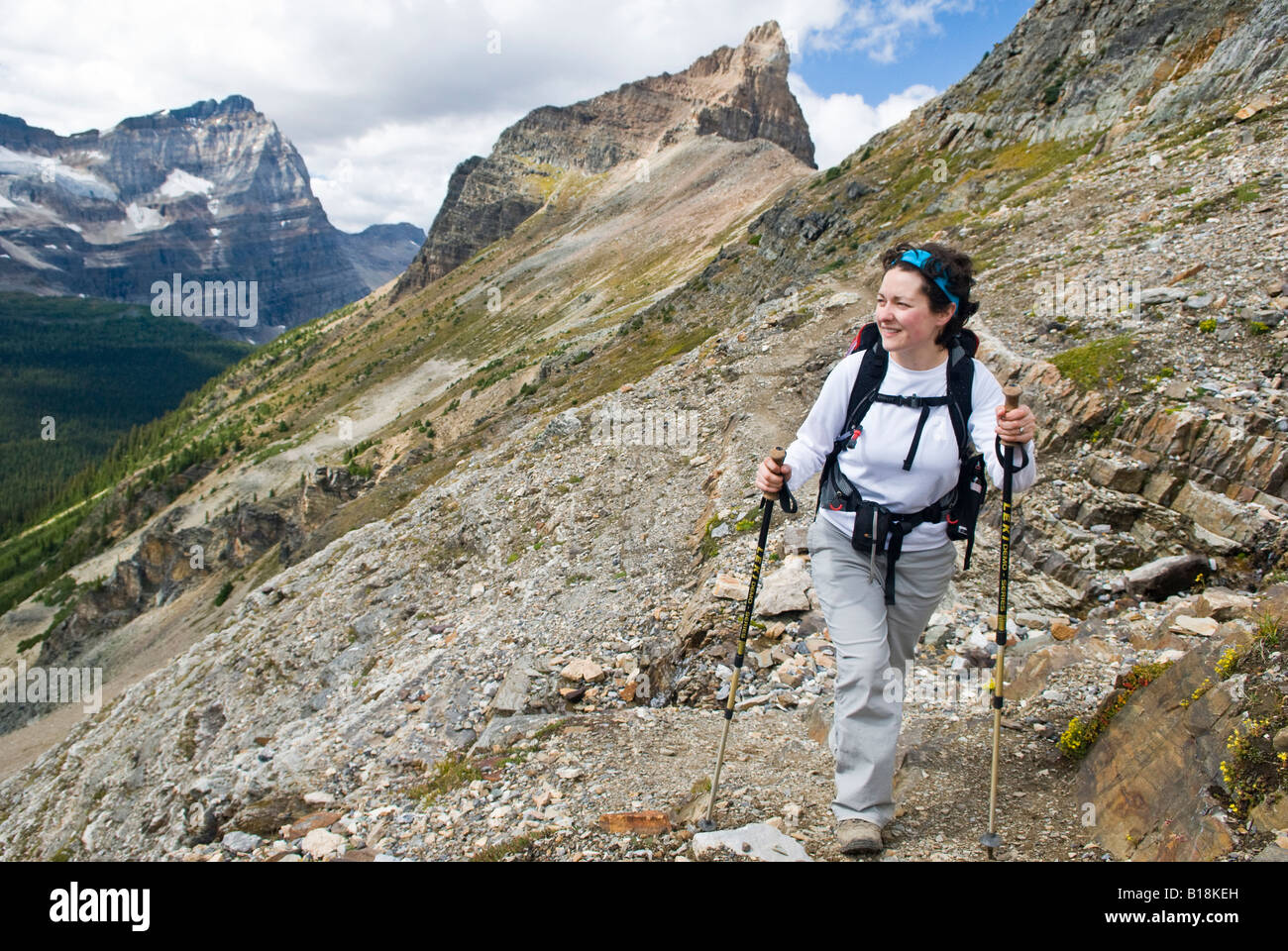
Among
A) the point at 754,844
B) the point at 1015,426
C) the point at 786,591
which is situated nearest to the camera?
the point at 1015,426

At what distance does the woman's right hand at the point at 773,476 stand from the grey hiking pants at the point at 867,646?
1.34ft

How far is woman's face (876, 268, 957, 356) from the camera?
4.86 m

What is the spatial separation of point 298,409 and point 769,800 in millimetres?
103786

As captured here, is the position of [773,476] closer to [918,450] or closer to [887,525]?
[887,525]

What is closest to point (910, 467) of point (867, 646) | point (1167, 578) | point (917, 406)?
point (917, 406)

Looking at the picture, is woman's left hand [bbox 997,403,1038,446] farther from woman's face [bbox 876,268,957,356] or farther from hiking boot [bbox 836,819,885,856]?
hiking boot [bbox 836,819,885,856]

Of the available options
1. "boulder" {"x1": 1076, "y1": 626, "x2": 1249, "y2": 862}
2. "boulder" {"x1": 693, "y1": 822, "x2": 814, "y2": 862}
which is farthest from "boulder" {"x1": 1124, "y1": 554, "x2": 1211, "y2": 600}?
"boulder" {"x1": 693, "y1": 822, "x2": 814, "y2": 862}

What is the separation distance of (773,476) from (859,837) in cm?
247

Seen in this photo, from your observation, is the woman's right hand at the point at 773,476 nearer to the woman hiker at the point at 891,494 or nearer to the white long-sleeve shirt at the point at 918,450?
the woman hiker at the point at 891,494

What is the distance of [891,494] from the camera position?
497 centimetres

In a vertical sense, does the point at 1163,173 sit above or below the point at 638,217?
below

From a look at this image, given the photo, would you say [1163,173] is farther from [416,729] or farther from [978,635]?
[416,729]

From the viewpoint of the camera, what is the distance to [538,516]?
18.4 metres
